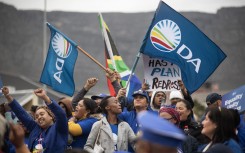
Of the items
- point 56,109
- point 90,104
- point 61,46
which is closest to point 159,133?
point 56,109

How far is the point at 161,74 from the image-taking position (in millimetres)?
11477

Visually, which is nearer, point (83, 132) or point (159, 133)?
point (159, 133)

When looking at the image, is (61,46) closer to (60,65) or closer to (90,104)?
(60,65)

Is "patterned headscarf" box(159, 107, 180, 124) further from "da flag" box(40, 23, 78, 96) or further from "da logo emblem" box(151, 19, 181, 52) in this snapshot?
"da flag" box(40, 23, 78, 96)

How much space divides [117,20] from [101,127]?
49.4 meters

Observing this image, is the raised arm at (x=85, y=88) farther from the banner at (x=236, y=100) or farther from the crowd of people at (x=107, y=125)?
the banner at (x=236, y=100)

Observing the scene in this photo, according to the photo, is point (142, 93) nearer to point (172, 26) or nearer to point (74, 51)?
point (172, 26)

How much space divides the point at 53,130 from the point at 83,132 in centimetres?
78

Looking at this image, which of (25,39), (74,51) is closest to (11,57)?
(25,39)

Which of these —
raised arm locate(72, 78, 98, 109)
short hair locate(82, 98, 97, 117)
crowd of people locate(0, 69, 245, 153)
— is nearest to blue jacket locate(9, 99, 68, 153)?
crowd of people locate(0, 69, 245, 153)

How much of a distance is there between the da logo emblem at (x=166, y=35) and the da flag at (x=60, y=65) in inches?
72.1

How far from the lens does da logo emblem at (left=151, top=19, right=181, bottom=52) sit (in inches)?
444

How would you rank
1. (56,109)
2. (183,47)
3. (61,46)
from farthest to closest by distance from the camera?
(61,46) → (183,47) → (56,109)

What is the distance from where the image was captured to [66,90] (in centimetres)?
1261
